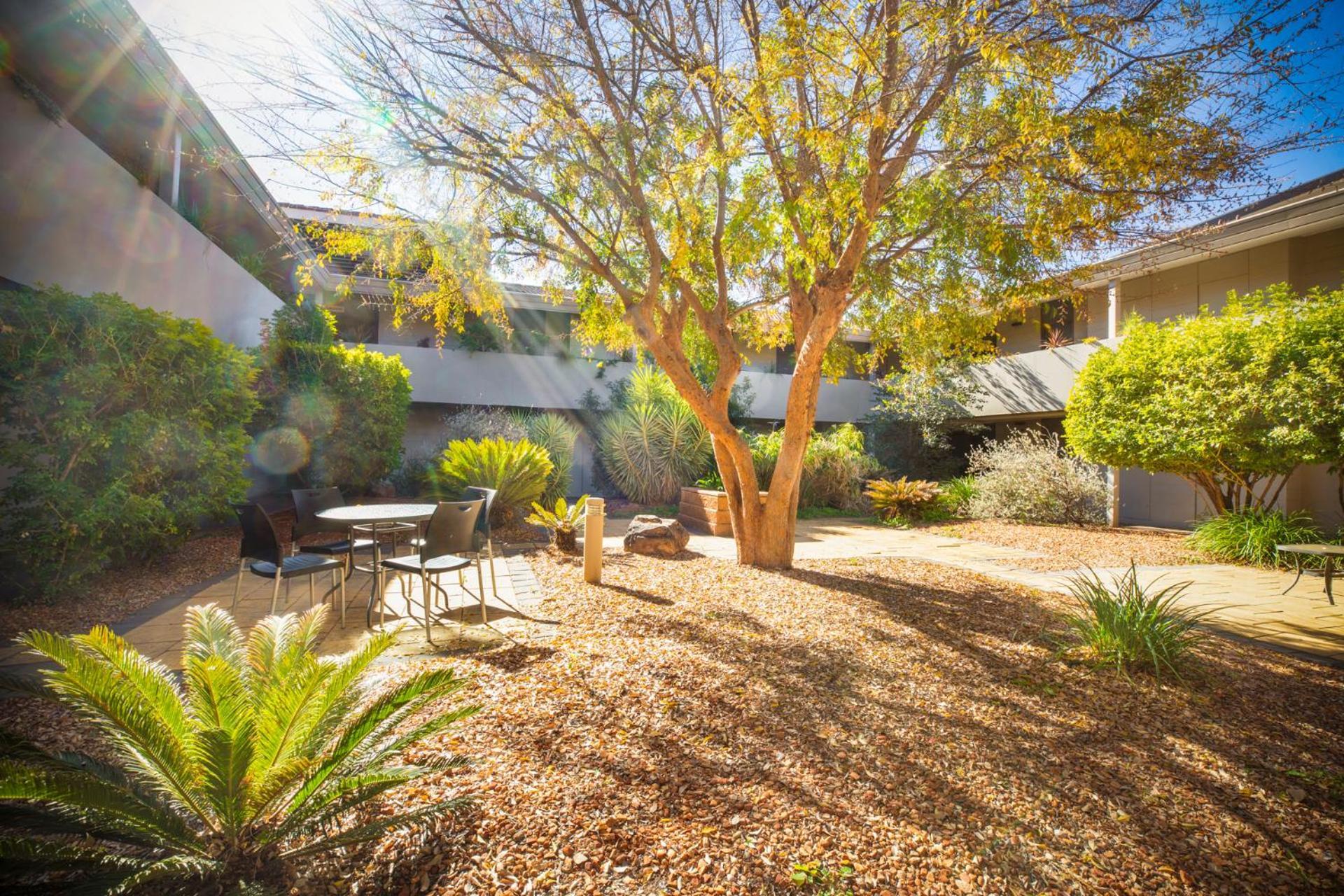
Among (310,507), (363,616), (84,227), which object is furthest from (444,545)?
(84,227)

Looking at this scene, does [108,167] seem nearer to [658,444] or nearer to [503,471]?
[503,471]

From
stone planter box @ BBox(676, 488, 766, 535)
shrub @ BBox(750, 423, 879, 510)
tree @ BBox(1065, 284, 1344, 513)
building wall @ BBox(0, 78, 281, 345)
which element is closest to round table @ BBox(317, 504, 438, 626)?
building wall @ BBox(0, 78, 281, 345)

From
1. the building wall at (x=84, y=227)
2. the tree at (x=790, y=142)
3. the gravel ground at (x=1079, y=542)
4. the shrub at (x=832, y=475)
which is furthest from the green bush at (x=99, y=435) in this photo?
the shrub at (x=832, y=475)

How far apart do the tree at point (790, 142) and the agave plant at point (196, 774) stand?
4.30 meters

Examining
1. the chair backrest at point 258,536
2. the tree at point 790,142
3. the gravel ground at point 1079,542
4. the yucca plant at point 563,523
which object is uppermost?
the tree at point 790,142

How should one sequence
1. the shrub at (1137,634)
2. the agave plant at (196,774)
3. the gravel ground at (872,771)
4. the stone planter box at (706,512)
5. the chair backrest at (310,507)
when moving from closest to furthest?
Answer: the agave plant at (196,774)
the gravel ground at (872,771)
the shrub at (1137,634)
the chair backrest at (310,507)
the stone planter box at (706,512)

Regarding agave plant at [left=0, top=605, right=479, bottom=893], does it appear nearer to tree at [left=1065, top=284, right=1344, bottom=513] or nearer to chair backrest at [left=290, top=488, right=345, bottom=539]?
chair backrest at [left=290, top=488, right=345, bottom=539]

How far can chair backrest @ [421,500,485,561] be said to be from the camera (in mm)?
4203

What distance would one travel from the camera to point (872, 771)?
2.52m

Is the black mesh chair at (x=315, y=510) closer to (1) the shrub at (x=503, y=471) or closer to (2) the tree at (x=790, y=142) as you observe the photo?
(2) the tree at (x=790, y=142)

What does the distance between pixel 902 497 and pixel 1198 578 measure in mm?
5026

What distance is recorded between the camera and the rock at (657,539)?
291 inches

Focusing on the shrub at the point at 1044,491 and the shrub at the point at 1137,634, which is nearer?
the shrub at the point at 1137,634

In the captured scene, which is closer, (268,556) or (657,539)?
(268,556)
